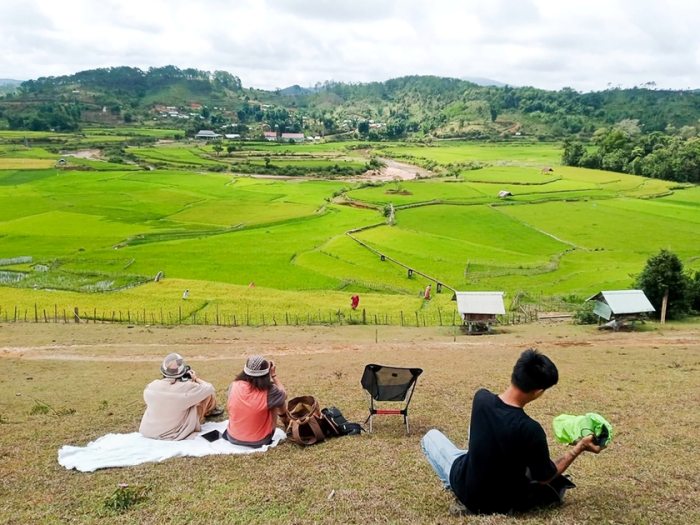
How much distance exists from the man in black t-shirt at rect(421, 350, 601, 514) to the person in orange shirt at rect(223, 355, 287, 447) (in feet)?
13.0

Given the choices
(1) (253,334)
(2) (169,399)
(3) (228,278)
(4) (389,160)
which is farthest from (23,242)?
(4) (389,160)

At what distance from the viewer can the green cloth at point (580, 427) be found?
6461 millimetres

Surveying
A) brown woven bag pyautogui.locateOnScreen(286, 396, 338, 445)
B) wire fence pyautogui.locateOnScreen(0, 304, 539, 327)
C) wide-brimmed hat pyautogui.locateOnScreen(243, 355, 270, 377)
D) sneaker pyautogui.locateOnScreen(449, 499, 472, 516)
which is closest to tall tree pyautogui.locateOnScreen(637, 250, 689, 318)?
wire fence pyautogui.locateOnScreen(0, 304, 539, 327)

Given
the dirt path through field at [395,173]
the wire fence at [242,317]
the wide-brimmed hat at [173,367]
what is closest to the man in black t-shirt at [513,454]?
the wide-brimmed hat at [173,367]

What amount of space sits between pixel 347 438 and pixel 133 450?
373 cm

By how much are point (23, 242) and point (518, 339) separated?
4869 cm

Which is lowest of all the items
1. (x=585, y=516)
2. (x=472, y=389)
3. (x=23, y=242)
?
(x=23, y=242)

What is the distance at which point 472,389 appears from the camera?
1401 centimetres

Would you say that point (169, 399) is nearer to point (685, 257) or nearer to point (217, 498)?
point (217, 498)

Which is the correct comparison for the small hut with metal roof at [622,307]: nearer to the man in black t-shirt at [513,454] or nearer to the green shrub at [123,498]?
Answer: the man in black t-shirt at [513,454]

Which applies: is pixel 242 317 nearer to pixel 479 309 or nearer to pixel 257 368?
pixel 479 309

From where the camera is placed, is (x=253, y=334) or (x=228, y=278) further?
(x=228, y=278)

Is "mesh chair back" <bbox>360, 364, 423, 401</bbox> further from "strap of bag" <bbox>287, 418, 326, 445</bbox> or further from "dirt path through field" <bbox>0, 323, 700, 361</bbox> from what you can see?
"dirt path through field" <bbox>0, 323, 700, 361</bbox>

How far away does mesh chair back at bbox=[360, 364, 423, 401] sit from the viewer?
10578 millimetres
